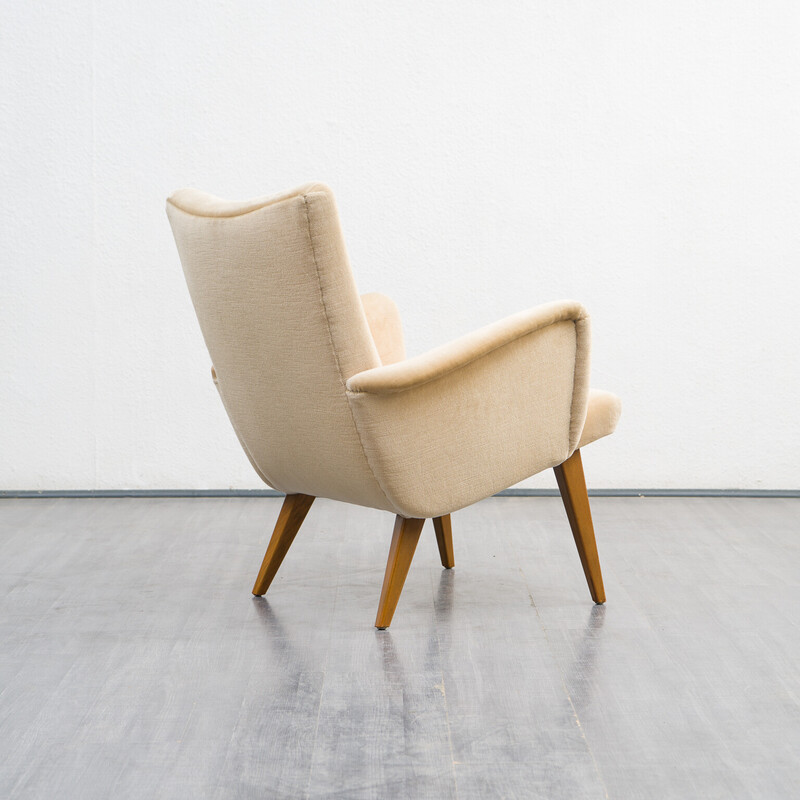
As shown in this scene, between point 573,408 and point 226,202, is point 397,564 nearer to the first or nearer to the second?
point 573,408

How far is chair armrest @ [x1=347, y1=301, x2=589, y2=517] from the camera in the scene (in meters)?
1.56

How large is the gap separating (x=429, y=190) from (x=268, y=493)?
114 cm

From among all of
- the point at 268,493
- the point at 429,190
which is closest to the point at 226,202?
the point at 429,190

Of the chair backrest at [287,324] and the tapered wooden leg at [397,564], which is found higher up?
the chair backrest at [287,324]

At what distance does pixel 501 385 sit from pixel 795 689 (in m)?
0.71

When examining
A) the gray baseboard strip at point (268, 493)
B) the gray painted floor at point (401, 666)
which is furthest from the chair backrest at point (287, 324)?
the gray baseboard strip at point (268, 493)

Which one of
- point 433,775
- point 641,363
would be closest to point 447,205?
point 641,363

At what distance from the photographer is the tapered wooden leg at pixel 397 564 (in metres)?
1.75

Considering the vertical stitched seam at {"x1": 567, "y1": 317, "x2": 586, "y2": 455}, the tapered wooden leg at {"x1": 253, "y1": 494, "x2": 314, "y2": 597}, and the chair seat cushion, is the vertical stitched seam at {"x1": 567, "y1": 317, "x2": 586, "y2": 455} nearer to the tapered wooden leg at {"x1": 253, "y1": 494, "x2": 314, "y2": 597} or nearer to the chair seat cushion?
the chair seat cushion

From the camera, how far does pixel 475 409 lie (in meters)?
1.64

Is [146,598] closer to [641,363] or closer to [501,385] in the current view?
[501,385]

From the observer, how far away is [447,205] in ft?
9.67

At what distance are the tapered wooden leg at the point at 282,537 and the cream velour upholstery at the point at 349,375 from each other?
17cm

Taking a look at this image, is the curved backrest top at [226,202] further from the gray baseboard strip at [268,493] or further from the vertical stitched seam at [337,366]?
the gray baseboard strip at [268,493]
